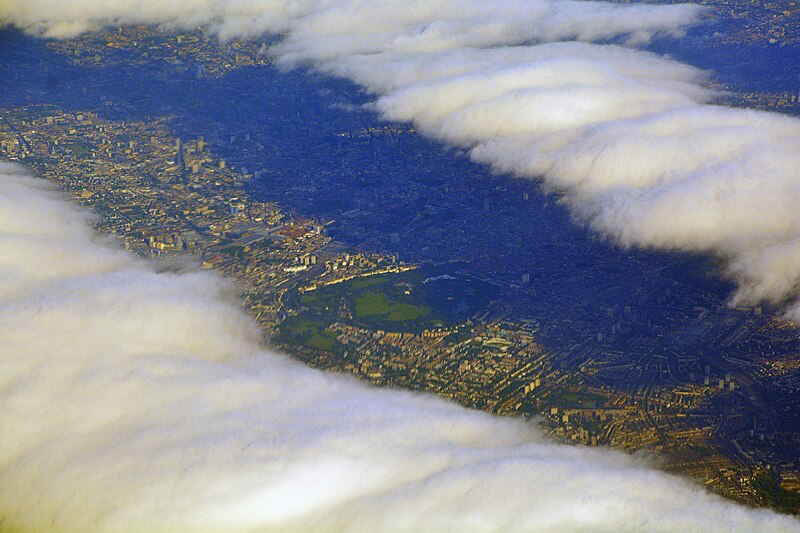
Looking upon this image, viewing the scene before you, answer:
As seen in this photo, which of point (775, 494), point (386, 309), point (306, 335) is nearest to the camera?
point (775, 494)

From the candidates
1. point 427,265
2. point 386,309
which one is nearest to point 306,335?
point 386,309

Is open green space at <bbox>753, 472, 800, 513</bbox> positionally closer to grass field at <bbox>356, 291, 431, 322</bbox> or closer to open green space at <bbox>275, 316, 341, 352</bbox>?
grass field at <bbox>356, 291, 431, 322</bbox>

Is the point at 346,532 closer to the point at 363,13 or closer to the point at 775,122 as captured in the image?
the point at 775,122

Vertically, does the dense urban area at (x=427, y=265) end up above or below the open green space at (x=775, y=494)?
below

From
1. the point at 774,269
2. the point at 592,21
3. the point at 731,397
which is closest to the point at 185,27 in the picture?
the point at 592,21

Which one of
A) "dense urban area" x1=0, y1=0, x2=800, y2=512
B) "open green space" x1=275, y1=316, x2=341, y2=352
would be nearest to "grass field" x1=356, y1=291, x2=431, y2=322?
"dense urban area" x1=0, y1=0, x2=800, y2=512

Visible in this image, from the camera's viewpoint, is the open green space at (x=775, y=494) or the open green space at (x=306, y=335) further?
the open green space at (x=306, y=335)

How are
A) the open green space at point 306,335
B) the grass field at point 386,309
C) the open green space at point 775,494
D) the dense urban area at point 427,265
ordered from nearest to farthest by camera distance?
the open green space at point 775,494
the dense urban area at point 427,265
the open green space at point 306,335
the grass field at point 386,309

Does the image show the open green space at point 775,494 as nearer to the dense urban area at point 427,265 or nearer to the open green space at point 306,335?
the dense urban area at point 427,265

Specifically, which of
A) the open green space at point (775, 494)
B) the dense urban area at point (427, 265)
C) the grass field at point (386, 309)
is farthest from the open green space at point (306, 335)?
the open green space at point (775, 494)

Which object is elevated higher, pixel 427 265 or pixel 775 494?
pixel 775 494

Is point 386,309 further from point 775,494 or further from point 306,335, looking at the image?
point 775,494
